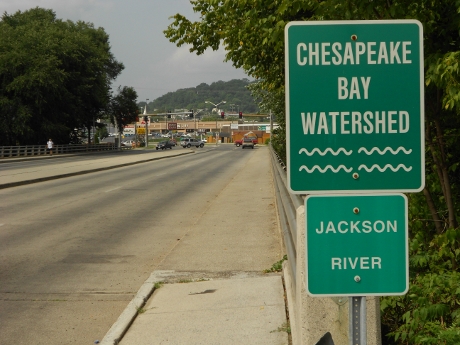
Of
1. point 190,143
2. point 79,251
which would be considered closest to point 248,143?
point 190,143

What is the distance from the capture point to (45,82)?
59375mm

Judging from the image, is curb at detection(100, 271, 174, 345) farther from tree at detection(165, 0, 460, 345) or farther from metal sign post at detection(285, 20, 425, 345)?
metal sign post at detection(285, 20, 425, 345)

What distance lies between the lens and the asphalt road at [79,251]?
23.4ft

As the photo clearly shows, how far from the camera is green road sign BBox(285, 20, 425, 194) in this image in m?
2.50

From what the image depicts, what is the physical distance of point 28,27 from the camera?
221ft

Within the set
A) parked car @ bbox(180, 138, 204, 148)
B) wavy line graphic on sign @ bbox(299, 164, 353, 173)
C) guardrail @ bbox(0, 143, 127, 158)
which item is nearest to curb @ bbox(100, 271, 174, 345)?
wavy line graphic on sign @ bbox(299, 164, 353, 173)

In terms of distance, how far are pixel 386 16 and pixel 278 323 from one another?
348cm

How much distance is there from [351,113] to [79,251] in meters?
9.23

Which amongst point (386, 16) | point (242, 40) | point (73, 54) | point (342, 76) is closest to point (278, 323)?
point (386, 16)

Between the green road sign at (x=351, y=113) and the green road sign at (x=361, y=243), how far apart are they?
5 centimetres

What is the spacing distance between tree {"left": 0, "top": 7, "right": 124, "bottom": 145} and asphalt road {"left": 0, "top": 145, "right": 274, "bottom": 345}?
39386mm

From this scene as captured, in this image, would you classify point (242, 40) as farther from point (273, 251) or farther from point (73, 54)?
point (73, 54)

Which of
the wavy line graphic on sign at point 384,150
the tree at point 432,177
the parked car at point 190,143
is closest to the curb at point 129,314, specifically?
the tree at point 432,177

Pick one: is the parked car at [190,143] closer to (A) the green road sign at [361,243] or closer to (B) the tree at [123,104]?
(B) the tree at [123,104]
